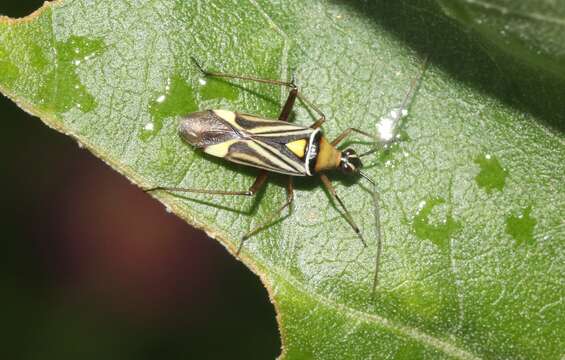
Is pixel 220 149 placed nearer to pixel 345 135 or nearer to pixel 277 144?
pixel 277 144

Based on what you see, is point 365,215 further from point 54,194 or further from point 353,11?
point 54,194

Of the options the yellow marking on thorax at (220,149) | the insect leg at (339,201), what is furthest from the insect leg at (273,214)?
the yellow marking on thorax at (220,149)

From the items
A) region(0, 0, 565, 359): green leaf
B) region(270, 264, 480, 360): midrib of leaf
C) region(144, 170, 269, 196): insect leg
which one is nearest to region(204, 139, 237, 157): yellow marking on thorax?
region(0, 0, 565, 359): green leaf

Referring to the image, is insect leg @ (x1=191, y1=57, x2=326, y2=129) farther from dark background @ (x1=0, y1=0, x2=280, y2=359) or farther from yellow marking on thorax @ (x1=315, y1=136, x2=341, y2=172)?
dark background @ (x1=0, y1=0, x2=280, y2=359)

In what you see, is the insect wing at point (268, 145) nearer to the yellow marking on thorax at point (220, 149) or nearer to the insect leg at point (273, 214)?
the yellow marking on thorax at point (220, 149)

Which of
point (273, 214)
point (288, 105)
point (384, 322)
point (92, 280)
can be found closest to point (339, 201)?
point (273, 214)

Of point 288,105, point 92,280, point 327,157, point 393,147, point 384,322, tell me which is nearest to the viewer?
point 384,322
